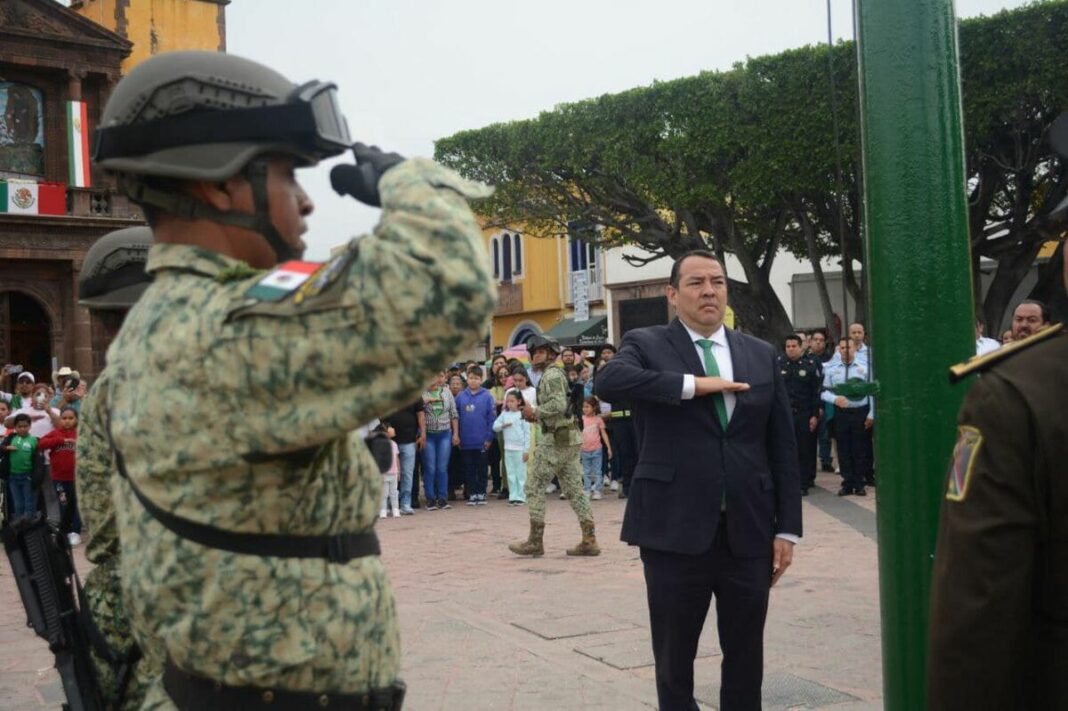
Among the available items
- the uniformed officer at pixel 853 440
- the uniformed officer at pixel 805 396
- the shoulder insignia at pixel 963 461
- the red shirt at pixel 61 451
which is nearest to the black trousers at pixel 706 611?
the shoulder insignia at pixel 963 461

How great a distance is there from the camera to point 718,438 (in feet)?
14.2

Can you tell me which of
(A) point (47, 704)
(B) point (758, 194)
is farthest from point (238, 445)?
(B) point (758, 194)

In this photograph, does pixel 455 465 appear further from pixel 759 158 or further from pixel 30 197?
pixel 30 197

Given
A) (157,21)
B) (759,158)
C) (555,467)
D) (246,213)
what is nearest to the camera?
(246,213)

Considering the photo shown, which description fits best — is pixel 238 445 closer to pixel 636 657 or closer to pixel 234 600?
pixel 234 600

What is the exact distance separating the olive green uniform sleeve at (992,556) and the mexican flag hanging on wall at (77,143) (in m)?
30.7

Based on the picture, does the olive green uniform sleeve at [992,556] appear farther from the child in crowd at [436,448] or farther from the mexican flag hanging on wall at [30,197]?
the mexican flag hanging on wall at [30,197]

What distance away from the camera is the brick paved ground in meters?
5.69

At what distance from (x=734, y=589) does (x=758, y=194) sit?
67.5 ft

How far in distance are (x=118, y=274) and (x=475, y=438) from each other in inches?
523

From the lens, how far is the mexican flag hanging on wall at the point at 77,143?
98.3ft

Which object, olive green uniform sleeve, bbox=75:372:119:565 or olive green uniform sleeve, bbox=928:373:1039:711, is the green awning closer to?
olive green uniform sleeve, bbox=75:372:119:565

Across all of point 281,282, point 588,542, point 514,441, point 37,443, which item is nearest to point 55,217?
point 514,441

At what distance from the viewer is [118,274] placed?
3.35 m
